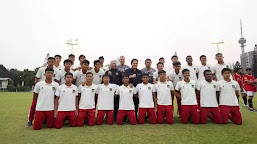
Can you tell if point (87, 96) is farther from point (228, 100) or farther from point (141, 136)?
point (228, 100)

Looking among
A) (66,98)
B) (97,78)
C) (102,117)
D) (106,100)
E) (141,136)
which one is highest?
(97,78)

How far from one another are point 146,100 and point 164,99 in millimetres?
599

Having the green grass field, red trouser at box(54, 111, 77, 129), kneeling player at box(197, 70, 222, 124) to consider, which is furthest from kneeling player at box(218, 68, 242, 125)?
red trouser at box(54, 111, 77, 129)

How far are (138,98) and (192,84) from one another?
1.93 metres

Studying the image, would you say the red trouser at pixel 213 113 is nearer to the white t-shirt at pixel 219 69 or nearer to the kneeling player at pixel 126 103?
the white t-shirt at pixel 219 69

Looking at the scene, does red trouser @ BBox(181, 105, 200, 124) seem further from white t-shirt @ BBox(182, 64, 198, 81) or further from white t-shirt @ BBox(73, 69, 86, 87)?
white t-shirt @ BBox(73, 69, 86, 87)

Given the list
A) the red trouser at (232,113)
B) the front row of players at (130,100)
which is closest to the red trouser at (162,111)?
the front row of players at (130,100)

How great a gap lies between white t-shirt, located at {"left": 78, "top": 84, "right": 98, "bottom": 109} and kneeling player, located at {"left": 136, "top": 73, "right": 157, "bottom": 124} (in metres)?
1.56

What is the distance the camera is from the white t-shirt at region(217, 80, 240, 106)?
18.0 feet

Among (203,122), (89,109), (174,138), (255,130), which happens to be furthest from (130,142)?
(255,130)

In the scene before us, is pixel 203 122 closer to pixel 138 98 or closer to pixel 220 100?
pixel 220 100

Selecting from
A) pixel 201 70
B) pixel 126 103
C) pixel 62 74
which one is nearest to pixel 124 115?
pixel 126 103

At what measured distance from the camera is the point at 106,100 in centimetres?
570

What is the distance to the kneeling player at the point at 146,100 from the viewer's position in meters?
5.58
